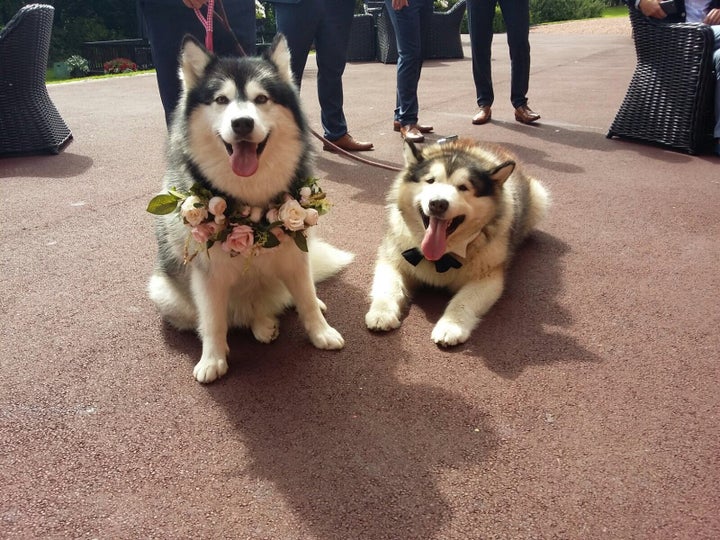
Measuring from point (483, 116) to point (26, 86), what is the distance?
4.76 metres

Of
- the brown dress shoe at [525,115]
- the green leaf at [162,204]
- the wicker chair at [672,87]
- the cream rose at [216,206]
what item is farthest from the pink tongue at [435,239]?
the brown dress shoe at [525,115]

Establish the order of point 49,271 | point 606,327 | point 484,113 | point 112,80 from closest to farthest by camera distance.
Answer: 1. point 606,327
2. point 49,271
3. point 484,113
4. point 112,80

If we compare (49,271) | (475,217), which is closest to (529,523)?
(475,217)

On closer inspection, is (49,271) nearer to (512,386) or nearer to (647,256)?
(512,386)

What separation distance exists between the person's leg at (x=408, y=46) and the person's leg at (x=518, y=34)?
100 cm

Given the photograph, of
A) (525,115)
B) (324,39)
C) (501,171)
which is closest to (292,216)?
(501,171)

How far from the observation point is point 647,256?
3.19 metres

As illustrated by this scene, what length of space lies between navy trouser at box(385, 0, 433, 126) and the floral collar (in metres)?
3.59

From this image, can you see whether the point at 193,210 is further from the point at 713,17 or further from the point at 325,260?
the point at 713,17

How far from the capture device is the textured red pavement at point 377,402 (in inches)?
63.8

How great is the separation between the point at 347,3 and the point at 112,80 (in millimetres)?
7714

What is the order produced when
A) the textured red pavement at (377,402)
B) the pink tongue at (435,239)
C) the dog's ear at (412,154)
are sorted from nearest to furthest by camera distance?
the textured red pavement at (377,402)
the pink tongue at (435,239)
the dog's ear at (412,154)

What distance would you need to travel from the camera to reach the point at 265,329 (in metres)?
2.52

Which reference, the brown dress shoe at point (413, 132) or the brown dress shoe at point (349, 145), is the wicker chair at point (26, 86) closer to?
the brown dress shoe at point (349, 145)
